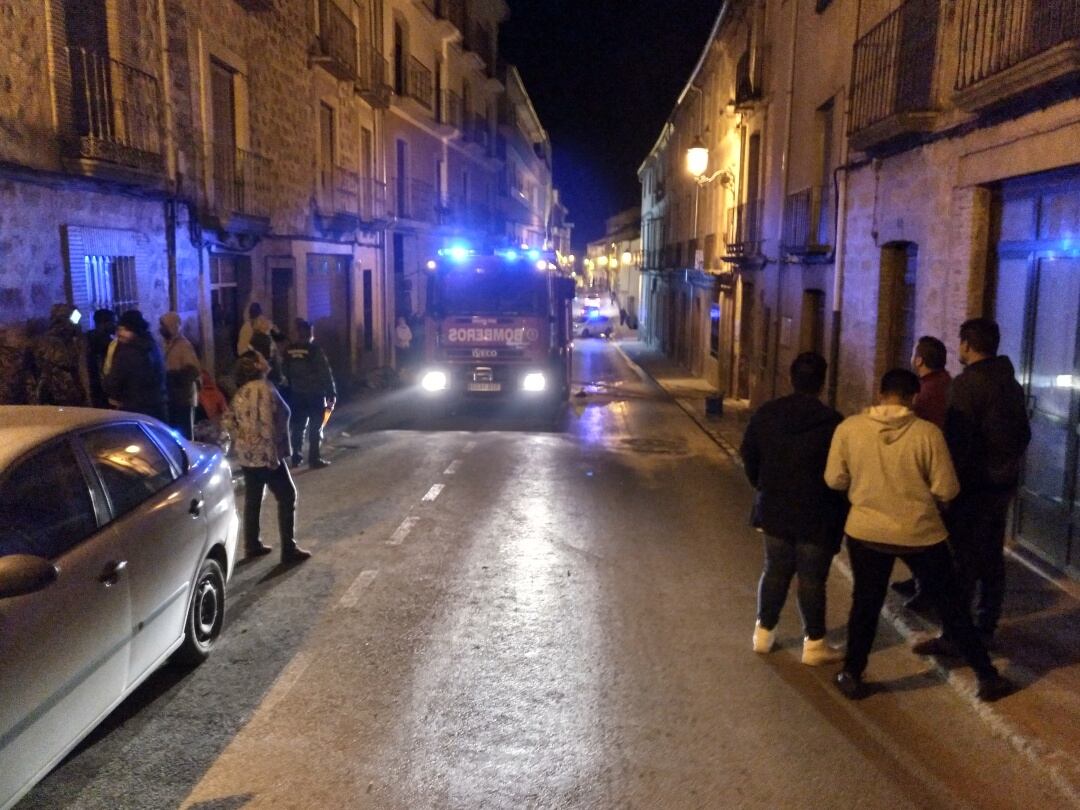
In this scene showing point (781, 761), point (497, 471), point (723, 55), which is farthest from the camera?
point (723, 55)

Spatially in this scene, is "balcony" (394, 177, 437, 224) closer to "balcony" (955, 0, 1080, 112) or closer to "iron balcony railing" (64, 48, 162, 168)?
"iron balcony railing" (64, 48, 162, 168)

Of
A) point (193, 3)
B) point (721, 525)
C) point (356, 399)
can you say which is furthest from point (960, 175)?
point (356, 399)

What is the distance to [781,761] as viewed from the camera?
4211 mm

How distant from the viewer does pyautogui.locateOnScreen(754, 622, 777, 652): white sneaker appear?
545 centimetres

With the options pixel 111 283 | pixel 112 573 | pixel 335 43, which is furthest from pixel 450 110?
pixel 112 573

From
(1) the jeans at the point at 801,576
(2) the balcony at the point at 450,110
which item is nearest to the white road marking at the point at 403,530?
(1) the jeans at the point at 801,576

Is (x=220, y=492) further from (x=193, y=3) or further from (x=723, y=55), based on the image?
(x=723, y=55)

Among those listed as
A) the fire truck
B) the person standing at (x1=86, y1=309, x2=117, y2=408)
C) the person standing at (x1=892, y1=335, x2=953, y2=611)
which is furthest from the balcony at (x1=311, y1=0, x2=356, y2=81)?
the person standing at (x1=892, y1=335, x2=953, y2=611)

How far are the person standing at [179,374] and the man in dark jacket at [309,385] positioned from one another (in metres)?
1.13

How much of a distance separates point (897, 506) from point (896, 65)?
744cm

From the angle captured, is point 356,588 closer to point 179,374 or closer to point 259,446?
point 259,446

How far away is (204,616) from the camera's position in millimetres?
5320

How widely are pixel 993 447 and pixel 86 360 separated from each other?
884 centimetres

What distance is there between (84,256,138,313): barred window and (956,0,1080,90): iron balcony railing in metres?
9.77
